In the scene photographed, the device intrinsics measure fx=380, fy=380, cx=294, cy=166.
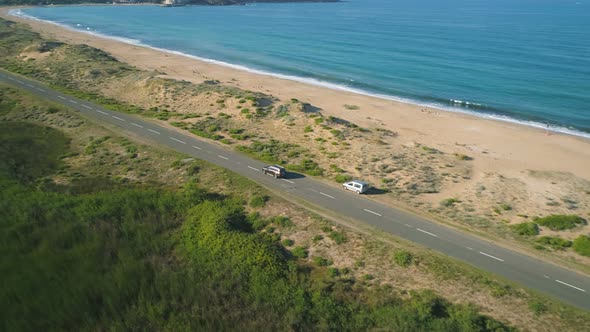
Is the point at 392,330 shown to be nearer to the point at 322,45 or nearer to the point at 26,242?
the point at 26,242

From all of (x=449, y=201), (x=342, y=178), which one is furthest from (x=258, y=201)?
(x=449, y=201)

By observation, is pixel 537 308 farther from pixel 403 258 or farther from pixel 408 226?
pixel 408 226

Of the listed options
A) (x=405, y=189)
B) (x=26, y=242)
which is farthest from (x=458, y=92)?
(x=26, y=242)

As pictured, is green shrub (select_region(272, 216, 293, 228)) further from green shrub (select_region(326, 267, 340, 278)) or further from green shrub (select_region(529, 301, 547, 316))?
green shrub (select_region(529, 301, 547, 316))

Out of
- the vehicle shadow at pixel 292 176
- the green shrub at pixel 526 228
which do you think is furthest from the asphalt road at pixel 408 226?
the green shrub at pixel 526 228

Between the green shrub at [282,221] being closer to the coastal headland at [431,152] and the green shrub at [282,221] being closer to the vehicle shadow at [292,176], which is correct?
the vehicle shadow at [292,176]
